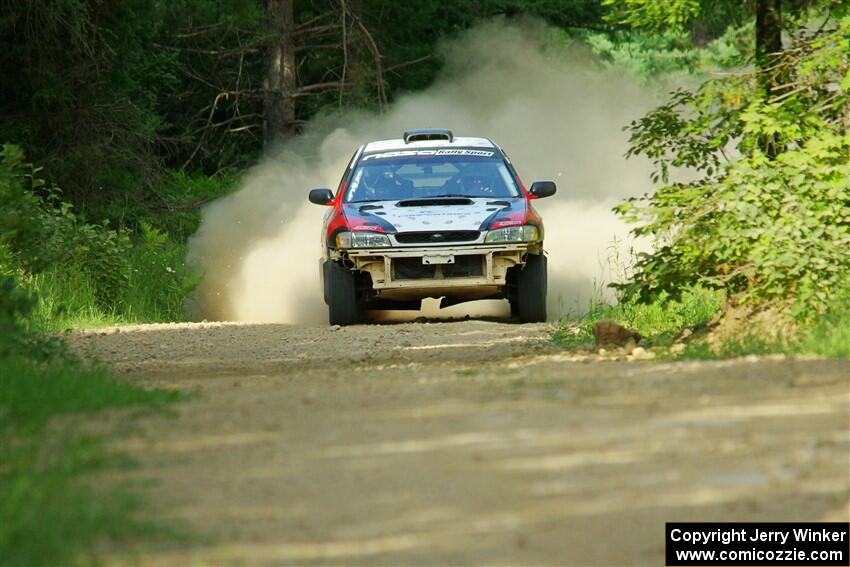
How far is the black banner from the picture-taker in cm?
558

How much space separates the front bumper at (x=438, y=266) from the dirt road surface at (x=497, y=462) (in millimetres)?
5657

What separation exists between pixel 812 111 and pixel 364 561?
26.3 ft

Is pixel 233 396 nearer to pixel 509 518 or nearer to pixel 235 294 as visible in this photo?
pixel 509 518

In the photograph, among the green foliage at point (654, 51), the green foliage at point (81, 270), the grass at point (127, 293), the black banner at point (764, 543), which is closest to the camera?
the black banner at point (764, 543)

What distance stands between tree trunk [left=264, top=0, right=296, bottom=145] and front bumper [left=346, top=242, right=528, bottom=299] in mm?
16051

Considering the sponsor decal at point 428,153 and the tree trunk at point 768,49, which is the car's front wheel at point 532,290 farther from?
the tree trunk at point 768,49

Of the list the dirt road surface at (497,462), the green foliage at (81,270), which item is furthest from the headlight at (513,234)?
the dirt road surface at (497,462)

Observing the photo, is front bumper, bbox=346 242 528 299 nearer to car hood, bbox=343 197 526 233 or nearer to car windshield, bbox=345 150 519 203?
car hood, bbox=343 197 526 233

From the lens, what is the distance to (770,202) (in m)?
11.8

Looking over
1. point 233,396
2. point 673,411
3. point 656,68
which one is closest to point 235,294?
point 233,396

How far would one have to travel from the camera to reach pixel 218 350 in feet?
46.5

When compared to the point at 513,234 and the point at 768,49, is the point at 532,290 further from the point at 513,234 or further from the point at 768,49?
the point at 768,49

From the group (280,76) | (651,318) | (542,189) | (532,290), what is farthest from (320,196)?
(280,76)

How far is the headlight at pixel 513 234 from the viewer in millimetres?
15500
